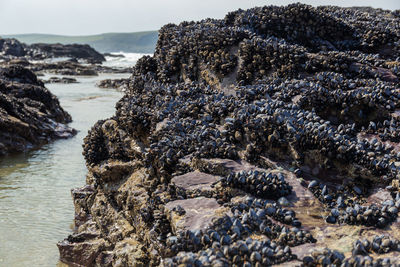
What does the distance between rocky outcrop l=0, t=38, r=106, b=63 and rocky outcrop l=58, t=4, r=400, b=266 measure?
2815 inches

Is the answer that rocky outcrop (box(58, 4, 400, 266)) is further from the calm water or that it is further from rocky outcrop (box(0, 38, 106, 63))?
rocky outcrop (box(0, 38, 106, 63))

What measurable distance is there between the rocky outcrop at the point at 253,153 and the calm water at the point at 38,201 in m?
0.50

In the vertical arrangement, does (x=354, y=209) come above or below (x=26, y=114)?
above

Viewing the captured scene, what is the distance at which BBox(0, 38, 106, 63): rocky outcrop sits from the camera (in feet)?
260

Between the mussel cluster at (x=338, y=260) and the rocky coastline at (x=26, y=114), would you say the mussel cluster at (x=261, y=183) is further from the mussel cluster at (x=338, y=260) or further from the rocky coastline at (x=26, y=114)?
the rocky coastline at (x=26, y=114)

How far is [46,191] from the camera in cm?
850

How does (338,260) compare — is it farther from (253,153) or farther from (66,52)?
(66,52)

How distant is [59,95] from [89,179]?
21.0 m

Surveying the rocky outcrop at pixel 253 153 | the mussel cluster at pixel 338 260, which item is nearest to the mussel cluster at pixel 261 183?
the rocky outcrop at pixel 253 153

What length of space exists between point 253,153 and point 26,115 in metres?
11.6

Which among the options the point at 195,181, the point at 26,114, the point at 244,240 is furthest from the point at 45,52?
the point at 244,240

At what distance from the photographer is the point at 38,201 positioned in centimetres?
792

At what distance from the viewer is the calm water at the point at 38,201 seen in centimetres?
598

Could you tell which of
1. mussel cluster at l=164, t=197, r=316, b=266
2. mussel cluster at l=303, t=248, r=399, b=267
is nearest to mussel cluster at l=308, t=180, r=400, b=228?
mussel cluster at l=164, t=197, r=316, b=266
